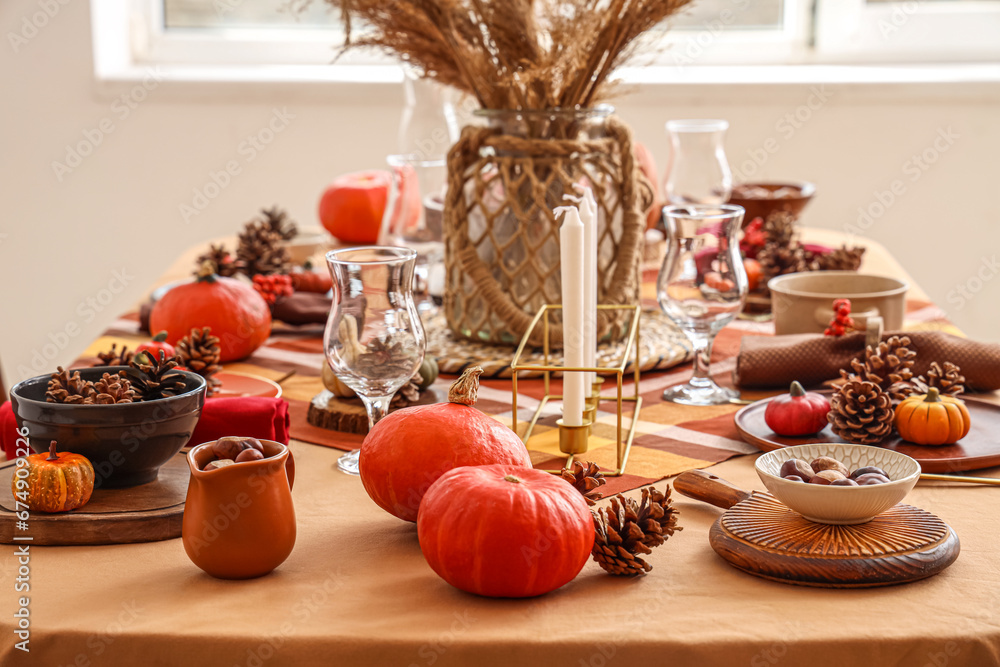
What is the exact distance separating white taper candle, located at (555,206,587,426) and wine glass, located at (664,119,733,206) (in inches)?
37.3

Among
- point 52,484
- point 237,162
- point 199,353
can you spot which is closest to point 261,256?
point 199,353

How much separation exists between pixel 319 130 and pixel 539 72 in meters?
1.97

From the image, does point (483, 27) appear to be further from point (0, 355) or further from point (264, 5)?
point (0, 355)

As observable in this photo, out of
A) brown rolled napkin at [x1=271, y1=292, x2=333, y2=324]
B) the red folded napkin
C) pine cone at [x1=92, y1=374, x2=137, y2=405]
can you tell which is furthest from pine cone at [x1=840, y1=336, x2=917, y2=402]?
brown rolled napkin at [x1=271, y1=292, x2=333, y2=324]

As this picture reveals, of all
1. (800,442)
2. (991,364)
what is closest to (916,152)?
(991,364)

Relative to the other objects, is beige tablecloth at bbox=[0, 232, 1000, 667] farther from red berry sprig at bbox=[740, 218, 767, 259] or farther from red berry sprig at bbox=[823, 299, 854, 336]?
red berry sprig at bbox=[740, 218, 767, 259]

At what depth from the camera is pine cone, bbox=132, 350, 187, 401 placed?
834mm

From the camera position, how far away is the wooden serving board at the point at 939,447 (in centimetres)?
88

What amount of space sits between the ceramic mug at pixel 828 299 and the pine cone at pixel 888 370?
178 mm

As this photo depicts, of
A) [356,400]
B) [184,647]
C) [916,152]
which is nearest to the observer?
[184,647]

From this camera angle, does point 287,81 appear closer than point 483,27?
No

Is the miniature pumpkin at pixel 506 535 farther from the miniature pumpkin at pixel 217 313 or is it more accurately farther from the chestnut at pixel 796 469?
the miniature pumpkin at pixel 217 313

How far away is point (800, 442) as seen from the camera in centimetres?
94

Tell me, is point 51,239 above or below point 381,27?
below
